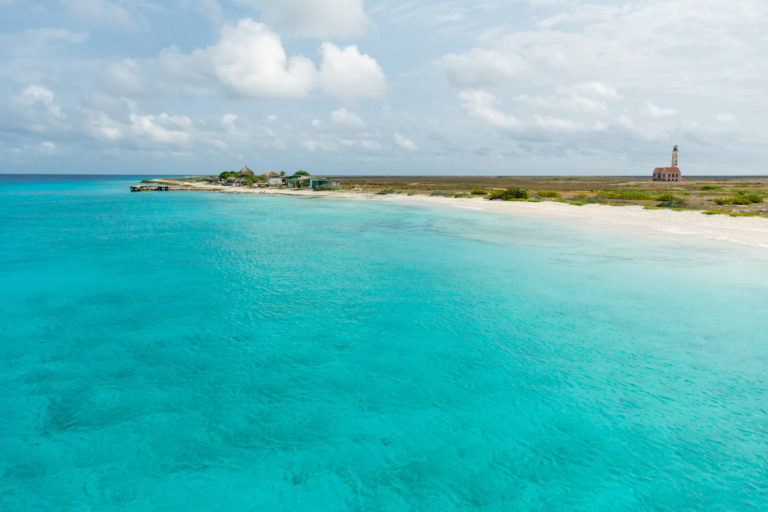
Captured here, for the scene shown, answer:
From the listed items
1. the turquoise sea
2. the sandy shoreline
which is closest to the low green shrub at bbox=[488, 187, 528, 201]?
the sandy shoreline

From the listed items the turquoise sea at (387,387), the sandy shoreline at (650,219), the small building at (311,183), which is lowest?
the turquoise sea at (387,387)

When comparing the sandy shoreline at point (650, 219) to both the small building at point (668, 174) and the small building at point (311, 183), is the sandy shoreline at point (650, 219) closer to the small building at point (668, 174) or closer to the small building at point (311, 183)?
the small building at point (311, 183)

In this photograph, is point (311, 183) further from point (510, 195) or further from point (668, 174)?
point (668, 174)

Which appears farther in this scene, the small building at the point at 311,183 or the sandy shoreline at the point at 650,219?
the small building at the point at 311,183

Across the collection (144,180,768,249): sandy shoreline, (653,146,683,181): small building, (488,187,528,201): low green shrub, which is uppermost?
(653,146,683,181): small building

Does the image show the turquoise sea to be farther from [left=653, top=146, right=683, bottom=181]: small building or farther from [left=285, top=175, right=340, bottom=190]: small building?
[left=653, top=146, right=683, bottom=181]: small building

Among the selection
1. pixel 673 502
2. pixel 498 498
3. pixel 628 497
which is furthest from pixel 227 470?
pixel 673 502

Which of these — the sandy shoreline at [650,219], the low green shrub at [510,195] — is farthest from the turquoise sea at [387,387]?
the low green shrub at [510,195]

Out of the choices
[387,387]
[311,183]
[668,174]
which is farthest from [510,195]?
[668,174]

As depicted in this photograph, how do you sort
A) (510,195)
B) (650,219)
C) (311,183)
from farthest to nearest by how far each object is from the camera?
(311,183)
(510,195)
(650,219)
